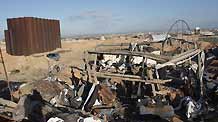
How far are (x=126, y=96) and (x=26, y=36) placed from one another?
17963 mm

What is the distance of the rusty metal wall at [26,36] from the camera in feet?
89.7

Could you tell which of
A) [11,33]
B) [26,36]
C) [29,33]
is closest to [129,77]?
[26,36]

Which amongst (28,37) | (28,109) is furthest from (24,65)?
(28,109)

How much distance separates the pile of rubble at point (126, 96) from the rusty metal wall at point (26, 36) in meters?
15.7

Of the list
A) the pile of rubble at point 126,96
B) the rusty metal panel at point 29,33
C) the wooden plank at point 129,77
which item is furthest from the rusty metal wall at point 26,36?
the wooden plank at point 129,77

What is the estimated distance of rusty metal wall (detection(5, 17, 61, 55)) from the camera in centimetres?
2733

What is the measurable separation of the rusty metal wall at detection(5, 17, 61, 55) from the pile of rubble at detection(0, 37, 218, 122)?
1572 cm

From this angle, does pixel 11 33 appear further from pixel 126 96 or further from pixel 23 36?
pixel 126 96

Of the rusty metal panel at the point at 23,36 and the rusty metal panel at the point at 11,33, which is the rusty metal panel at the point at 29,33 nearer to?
the rusty metal panel at the point at 23,36

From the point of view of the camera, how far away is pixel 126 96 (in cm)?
1099

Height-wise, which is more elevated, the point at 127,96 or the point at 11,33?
the point at 11,33

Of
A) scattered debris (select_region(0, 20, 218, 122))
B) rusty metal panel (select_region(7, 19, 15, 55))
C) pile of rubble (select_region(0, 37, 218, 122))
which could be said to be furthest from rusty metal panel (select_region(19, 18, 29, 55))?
scattered debris (select_region(0, 20, 218, 122))

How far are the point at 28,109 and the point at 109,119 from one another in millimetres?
2058

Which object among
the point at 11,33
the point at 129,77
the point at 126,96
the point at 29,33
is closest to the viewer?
the point at 129,77
